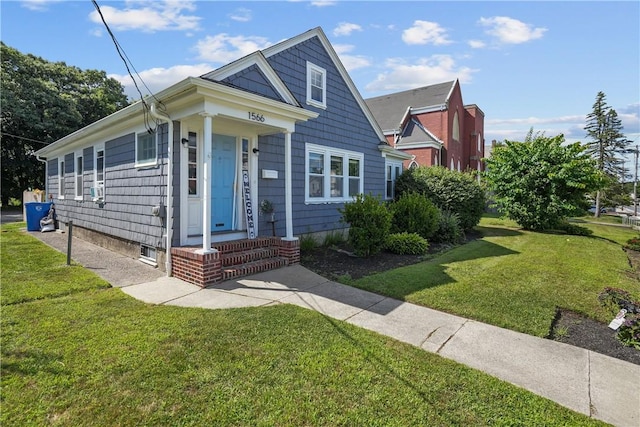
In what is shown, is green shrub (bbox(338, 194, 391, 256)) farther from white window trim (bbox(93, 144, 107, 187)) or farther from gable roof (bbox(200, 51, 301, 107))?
white window trim (bbox(93, 144, 107, 187))

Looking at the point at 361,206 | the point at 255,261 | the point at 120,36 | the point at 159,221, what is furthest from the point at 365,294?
the point at 120,36

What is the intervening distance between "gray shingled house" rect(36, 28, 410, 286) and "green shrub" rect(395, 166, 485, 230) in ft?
10.9

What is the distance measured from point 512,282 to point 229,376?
5.63 m

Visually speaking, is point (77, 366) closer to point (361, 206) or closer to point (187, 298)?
point (187, 298)

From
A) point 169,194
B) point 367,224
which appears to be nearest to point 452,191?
point 367,224

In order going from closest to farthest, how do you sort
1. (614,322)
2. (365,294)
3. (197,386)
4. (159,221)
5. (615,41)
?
1. (197,386)
2. (614,322)
3. (365,294)
4. (159,221)
5. (615,41)

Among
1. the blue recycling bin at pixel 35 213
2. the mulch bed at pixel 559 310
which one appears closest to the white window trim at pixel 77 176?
the blue recycling bin at pixel 35 213

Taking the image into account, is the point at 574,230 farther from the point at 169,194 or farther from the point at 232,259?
the point at 169,194

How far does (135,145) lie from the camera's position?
7.76m

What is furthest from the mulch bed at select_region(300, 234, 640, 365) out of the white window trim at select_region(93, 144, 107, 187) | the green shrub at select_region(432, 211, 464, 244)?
the white window trim at select_region(93, 144, 107, 187)

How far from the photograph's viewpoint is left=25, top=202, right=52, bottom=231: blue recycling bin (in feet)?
41.2

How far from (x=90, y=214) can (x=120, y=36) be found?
21.8ft

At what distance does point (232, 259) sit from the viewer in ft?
21.5

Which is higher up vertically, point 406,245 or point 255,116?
point 255,116
